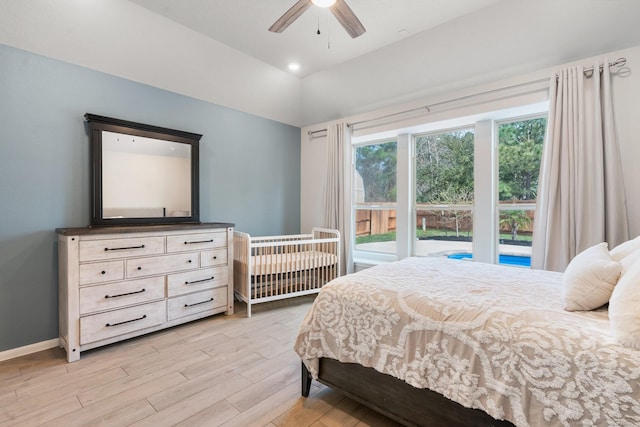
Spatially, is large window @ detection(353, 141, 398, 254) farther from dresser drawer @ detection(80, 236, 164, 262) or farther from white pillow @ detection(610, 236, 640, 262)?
dresser drawer @ detection(80, 236, 164, 262)

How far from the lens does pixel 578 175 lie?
2332 mm

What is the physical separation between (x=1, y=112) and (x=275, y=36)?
228 centimetres

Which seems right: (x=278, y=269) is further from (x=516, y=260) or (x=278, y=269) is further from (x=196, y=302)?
(x=516, y=260)

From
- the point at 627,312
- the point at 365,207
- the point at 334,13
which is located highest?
the point at 334,13

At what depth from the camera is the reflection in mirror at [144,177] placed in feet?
8.73

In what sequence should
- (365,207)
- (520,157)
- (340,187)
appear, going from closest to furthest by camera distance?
(520,157)
(340,187)
(365,207)

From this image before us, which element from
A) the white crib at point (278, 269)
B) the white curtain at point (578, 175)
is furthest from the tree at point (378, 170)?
the white curtain at point (578, 175)

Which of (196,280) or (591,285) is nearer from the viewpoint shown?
(591,285)

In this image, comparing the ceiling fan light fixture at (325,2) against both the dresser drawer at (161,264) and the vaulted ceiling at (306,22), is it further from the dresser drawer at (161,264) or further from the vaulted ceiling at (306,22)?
the dresser drawer at (161,264)

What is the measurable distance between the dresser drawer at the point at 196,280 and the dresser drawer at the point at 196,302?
0.05 metres

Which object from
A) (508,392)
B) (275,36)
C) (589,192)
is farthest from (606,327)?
(275,36)

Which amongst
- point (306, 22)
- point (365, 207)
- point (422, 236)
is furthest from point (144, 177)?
point (422, 236)

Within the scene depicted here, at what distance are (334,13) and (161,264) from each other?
2388 millimetres

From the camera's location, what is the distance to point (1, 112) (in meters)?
2.18
